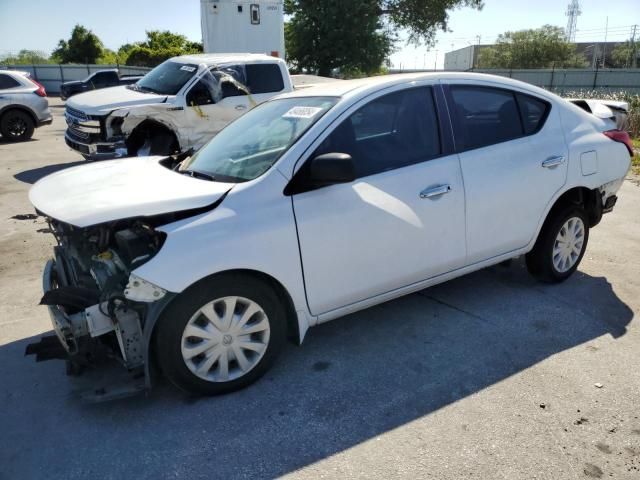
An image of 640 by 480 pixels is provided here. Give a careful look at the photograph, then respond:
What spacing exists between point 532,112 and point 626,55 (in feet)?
206

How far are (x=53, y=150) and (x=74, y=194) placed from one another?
1053cm

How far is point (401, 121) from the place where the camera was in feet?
11.9

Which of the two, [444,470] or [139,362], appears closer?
[444,470]

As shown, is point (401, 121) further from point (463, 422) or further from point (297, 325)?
point (463, 422)

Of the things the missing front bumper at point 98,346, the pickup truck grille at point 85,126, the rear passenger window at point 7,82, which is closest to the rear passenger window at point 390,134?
the missing front bumper at point 98,346

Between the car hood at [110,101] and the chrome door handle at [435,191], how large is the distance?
6513 millimetres

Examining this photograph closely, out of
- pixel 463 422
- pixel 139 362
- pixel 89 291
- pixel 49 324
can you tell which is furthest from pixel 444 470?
pixel 49 324

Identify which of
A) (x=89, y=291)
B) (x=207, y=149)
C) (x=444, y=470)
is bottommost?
(x=444, y=470)

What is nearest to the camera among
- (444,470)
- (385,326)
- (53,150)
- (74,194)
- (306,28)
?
(444,470)

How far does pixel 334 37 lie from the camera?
85.6ft

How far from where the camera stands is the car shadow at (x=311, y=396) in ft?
8.73

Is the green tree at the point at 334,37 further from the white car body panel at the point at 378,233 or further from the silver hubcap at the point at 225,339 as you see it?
the silver hubcap at the point at 225,339

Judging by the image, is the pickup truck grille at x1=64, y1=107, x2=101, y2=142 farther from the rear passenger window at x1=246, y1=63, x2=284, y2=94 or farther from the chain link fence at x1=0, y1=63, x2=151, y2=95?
the chain link fence at x1=0, y1=63, x2=151, y2=95

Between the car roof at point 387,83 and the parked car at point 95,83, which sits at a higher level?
the parked car at point 95,83
